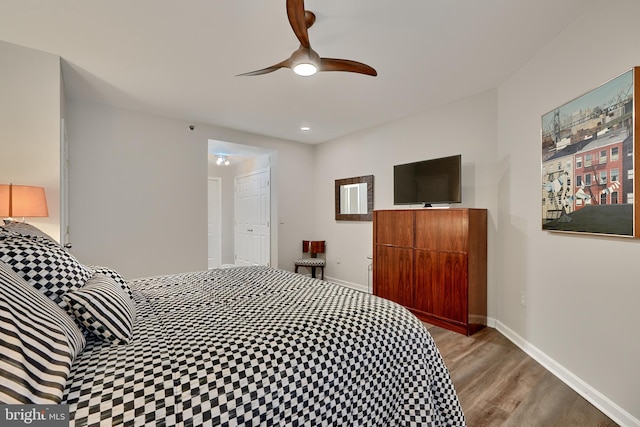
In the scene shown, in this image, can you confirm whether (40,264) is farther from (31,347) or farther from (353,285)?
(353,285)

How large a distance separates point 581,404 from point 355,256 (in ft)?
10.5

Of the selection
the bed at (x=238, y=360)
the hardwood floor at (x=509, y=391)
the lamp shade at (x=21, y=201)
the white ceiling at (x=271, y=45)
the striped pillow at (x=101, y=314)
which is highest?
the white ceiling at (x=271, y=45)

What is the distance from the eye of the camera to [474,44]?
2342 millimetres

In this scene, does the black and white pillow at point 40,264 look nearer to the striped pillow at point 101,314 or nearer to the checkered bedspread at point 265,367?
the striped pillow at point 101,314

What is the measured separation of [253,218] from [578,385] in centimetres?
514

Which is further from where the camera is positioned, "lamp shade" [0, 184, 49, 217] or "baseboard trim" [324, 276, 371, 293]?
"baseboard trim" [324, 276, 371, 293]

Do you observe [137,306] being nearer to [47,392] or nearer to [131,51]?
[47,392]

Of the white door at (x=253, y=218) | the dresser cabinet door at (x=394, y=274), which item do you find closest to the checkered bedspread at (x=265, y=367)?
the dresser cabinet door at (x=394, y=274)

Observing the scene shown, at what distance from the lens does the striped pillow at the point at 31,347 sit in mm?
678

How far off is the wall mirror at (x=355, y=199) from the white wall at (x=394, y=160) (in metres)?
0.09

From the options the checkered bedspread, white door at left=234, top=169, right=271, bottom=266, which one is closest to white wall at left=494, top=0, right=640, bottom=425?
the checkered bedspread

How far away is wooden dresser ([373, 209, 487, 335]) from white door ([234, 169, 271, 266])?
8.48 ft

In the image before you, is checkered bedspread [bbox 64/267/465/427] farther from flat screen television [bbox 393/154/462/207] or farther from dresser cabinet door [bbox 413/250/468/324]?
flat screen television [bbox 393/154/462/207]

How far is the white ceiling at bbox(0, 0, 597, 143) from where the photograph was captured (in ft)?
6.42
